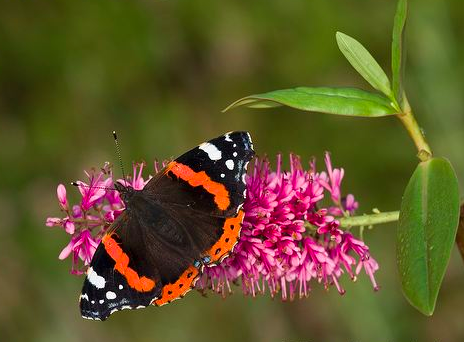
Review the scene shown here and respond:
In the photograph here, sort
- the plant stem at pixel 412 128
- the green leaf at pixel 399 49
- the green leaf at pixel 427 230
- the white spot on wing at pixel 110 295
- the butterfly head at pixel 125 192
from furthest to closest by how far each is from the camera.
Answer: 1. the butterfly head at pixel 125 192
2. the white spot on wing at pixel 110 295
3. the plant stem at pixel 412 128
4. the green leaf at pixel 399 49
5. the green leaf at pixel 427 230

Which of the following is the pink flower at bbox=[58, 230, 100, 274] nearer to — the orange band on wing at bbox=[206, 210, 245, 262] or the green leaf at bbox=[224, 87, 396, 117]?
the orange band on wing at bbox=[206, 210, 245, 262]

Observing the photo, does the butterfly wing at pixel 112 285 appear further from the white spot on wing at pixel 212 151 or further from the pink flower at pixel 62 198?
the white spot on wing at pixel 212 151

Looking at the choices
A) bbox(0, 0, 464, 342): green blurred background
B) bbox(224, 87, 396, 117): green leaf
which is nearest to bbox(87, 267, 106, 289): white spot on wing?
bbox(224, 87, 396, 117): green leaf

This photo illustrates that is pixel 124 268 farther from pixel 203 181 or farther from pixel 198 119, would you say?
pixel 198 119

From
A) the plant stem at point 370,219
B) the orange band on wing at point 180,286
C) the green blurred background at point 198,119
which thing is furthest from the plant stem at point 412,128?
the green blurred background at point 198,119

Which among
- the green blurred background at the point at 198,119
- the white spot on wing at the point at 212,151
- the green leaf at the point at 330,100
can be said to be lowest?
the green blurred background at the point at 198,119

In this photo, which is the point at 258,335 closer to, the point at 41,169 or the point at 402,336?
the point at 402,336

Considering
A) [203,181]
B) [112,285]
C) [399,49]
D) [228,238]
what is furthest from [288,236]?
[399,49]
